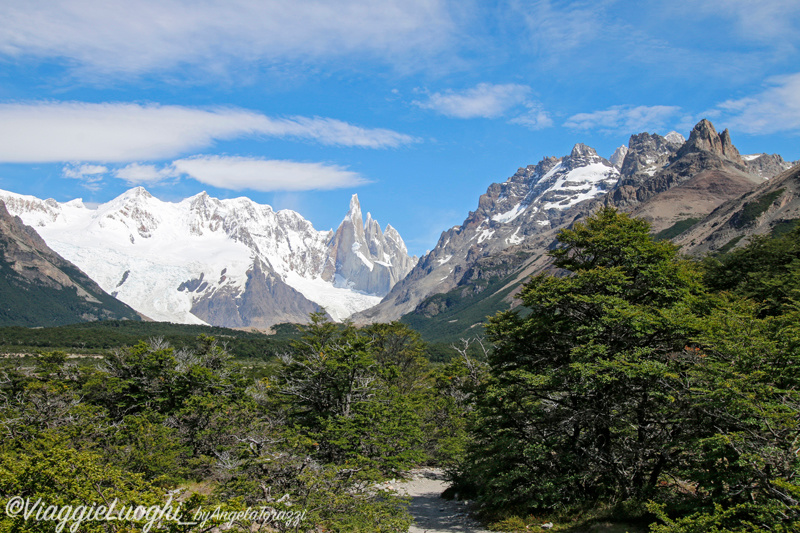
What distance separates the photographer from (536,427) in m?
21.4

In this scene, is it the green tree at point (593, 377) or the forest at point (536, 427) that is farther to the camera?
the green tree at point (593, 377)

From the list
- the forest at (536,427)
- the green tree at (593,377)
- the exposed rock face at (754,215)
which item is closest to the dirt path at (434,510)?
the forest at (536,427)

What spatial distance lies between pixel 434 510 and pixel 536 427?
10829mm

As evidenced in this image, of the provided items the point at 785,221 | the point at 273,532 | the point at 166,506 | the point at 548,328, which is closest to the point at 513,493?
the point at 548,328

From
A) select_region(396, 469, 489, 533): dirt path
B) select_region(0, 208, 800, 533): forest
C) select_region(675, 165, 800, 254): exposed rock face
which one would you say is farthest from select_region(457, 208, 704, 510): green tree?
select_region(675, 165, 800, 254): exposed rock face

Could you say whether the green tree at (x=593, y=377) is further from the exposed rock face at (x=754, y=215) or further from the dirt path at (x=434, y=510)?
the exposed rock face at (x=754, y=215)

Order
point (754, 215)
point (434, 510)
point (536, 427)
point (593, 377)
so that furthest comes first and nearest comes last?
point (754, 215), point (434, 510), point (536, 427), point (593, 377)

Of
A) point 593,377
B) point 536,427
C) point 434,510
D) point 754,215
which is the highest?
point 754,215

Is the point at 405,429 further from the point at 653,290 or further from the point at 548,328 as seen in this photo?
the point at 653,290

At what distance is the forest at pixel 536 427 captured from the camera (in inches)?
477

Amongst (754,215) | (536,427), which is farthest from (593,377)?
(754,215)

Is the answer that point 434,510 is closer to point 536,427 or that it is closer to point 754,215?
point 536,427

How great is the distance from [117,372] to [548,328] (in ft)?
103

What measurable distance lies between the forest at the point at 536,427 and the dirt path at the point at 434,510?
1119 mm
